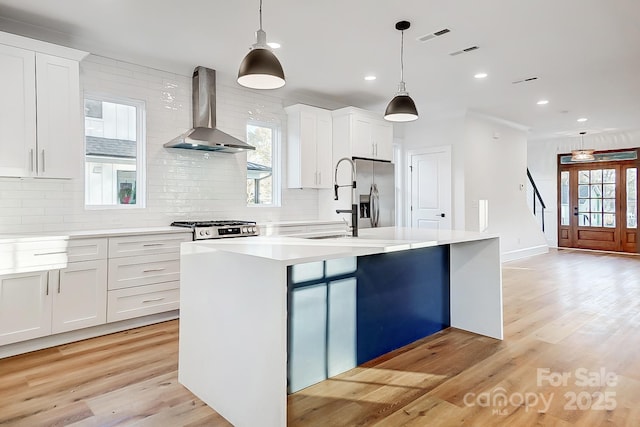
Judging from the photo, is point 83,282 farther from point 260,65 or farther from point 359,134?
point 359,134

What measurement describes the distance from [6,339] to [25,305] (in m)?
0.26

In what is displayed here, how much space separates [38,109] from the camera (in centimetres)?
338

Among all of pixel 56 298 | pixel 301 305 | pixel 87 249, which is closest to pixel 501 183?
pixel 301 305

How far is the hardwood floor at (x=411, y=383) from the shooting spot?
2184 millimetres

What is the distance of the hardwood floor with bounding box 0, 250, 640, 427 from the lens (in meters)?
2.18

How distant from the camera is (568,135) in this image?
939 centimetres

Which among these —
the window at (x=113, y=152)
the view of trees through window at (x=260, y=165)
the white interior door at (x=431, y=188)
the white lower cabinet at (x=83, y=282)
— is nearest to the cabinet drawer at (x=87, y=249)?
the white lower cabinet at (x=83, y=282)

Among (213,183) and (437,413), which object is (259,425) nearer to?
(437,413)

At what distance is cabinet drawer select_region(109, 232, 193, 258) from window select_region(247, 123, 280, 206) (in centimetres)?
156

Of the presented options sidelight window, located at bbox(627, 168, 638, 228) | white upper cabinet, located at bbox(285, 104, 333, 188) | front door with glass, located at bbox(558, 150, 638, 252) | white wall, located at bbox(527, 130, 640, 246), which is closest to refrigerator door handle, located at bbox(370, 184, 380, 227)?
white upper cabinet, located at bbox(285, 104, 333, 188)

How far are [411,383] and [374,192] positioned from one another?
3623mm

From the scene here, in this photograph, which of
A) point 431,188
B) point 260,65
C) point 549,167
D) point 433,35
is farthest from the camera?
point 549,167

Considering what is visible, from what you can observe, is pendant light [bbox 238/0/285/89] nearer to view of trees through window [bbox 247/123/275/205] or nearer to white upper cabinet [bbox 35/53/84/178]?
white upper cabinet [bbox 35/53/84/178]

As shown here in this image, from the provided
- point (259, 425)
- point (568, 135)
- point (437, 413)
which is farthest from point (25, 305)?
point (568, 135)
